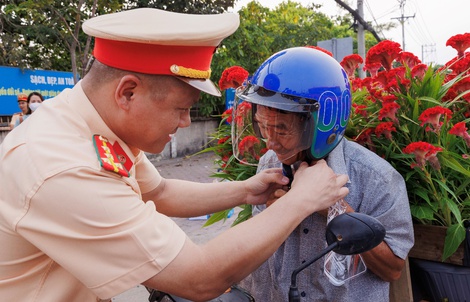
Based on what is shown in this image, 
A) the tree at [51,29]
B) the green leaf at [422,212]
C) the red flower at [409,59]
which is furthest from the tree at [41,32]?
the green leaf at [422,212]

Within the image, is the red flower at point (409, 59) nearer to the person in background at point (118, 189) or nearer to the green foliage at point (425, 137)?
the green foliage at point (425, 137)

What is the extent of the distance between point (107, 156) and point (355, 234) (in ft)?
2.80

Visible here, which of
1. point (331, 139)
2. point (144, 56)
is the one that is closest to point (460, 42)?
point (331, 139)

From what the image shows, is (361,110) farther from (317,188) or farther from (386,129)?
(317,188)

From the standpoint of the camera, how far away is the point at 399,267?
1.88 metres

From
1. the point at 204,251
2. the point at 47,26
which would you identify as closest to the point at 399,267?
the point at 204,251

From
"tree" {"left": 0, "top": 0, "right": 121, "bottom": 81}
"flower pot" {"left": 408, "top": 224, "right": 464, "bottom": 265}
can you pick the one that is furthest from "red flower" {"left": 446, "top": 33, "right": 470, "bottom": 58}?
"tree" {"left": 0, "top": 0, "right": 121, "bottom": 81}

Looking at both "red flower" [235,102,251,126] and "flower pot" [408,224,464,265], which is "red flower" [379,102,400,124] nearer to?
"flower pot" [408,224,464,265]

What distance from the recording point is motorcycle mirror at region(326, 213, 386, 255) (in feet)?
4.64

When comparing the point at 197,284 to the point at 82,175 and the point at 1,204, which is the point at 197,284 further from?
the point at 1,204

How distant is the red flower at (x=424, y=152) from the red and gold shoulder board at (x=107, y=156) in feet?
3.93

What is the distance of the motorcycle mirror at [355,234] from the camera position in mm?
1415

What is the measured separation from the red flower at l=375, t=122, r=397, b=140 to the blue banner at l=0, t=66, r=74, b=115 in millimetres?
9293

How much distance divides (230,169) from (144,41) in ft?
4.81
